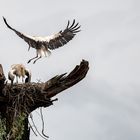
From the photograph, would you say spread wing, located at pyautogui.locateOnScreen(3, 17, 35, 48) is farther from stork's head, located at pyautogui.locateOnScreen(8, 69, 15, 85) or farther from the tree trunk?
the tree trunk

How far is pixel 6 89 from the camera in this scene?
21781 mm

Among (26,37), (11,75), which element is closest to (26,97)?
(11,75)

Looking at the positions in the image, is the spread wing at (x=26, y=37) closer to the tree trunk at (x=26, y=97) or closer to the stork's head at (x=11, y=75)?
the stork's head at (x=11, y=75)

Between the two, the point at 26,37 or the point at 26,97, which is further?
the point at 26,37

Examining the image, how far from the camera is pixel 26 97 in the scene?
22.1 m

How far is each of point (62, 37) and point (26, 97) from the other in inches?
116

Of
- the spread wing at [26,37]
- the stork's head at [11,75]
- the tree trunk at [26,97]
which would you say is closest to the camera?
the tree trunk at [26,97]

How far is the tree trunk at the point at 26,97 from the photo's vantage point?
71.9 feet

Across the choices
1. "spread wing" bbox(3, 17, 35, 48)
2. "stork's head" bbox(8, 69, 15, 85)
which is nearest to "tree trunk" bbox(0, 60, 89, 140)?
"stork's head" bbox(8, 69, 15, 85)

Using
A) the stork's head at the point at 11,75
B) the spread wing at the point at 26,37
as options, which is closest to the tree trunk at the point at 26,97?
the stork's head at the point at 11,75

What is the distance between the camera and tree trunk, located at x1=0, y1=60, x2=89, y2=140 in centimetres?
2192

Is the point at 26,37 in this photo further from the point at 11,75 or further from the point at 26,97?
the point at 26,97

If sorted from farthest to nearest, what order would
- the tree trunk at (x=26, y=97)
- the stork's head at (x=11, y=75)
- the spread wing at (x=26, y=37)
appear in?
the spread wing at (x=26, y=37) → the stork's head at (x=11, y=75) → the tree trunk at (x=26, y=97)

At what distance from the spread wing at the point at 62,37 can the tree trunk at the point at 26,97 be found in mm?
2240
